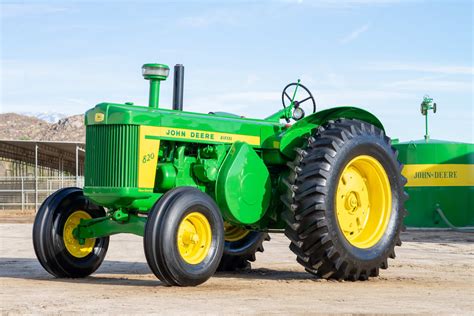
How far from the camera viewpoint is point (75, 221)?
8.80 m

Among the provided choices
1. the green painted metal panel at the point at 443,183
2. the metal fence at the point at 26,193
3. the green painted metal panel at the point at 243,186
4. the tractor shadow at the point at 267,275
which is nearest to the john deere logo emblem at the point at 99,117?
the green painted metal panel at the point at 243,186

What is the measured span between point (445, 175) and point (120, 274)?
13.2m

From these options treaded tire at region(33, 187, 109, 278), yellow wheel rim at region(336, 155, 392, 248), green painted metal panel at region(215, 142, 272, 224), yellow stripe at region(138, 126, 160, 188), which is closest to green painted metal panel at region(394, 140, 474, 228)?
yellow wheel rim at region(336, 155, 392, 248)

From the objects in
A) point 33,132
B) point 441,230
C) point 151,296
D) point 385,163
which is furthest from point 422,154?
point 33,132

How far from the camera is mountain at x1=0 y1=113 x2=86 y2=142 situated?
55.9 m

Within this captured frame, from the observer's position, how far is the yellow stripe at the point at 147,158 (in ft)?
26.3

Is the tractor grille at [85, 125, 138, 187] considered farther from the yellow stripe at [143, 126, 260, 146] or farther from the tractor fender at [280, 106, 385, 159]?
the tractor fender at [280, 106, 385, 159]

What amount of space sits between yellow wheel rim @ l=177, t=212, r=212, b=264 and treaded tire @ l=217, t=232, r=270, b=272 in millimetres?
2197

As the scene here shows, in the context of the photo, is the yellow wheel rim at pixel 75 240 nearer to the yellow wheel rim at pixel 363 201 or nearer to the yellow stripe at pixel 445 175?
the yellow wheel rim at pixel 363 201

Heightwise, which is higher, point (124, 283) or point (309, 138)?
point (309, 138)

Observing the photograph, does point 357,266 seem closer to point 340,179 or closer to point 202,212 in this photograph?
point 340,179

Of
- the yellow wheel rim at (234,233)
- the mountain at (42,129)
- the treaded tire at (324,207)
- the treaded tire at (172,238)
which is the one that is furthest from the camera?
the mountain at (42,129)

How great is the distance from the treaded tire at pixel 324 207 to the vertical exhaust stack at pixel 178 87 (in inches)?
55.8

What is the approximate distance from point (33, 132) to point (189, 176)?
173 ft
